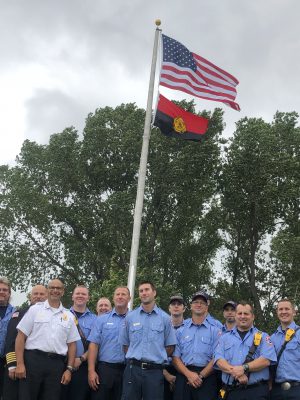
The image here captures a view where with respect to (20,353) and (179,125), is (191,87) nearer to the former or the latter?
(179,125)

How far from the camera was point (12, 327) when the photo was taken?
20.5ft

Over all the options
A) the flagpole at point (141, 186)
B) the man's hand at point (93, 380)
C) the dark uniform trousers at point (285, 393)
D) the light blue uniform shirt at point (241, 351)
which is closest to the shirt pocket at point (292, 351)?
the light blue uniform shirt at point (241, 351)

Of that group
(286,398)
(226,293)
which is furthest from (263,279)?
(286,398)

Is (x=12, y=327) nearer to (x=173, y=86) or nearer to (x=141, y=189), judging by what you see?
(x=141, y=189)

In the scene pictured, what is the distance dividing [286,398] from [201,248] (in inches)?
827

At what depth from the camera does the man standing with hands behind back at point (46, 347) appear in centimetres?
586

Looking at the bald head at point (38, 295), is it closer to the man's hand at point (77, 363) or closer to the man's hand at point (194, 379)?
the man's hand at point (77, 363)

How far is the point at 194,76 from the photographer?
40.2 feet

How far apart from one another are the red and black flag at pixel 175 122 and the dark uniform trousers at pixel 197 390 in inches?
257

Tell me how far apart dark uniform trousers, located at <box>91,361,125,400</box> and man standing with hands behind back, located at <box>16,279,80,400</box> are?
51cm

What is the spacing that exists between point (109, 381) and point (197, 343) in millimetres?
1162

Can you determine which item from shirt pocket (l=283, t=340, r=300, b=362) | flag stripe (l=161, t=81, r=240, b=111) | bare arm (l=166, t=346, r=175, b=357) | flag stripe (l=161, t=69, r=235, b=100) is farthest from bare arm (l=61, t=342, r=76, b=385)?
flag stripe (l=161, t=69, r=235, b=100)

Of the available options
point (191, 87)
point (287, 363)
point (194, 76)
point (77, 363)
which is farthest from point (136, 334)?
point (194, 76)

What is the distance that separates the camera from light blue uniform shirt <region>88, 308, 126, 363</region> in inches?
259
